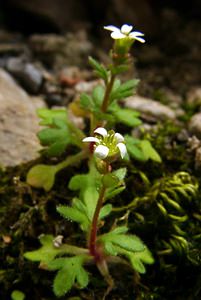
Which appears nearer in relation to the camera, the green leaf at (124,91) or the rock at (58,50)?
the green leaf at (124,91)

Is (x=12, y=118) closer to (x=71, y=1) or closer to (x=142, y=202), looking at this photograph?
(x=142, y=202)

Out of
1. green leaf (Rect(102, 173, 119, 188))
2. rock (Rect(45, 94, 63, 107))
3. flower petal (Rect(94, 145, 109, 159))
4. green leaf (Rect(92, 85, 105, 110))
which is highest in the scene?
rock (Rect(45, 94, 63, 107))

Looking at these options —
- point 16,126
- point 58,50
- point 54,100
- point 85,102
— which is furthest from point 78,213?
point 58,50

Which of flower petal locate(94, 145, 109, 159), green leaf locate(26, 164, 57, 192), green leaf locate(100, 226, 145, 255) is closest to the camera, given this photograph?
flower petal locate(94, 145, 109, 159)

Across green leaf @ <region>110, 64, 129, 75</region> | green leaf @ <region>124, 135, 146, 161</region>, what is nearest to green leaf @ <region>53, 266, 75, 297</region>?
green leaf @ <region>124, 135, 146, 161</region>

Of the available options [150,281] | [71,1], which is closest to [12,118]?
[150,281]

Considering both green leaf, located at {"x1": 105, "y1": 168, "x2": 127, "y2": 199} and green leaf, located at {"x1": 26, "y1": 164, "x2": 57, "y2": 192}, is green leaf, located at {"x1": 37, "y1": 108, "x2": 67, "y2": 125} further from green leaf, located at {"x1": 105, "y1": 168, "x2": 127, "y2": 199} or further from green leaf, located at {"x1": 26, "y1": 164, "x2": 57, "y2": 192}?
green leaf, located at {"x1": 105, "y1": 168, "x2": 127, "y2": 199}

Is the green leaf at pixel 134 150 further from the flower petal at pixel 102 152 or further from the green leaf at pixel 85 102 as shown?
the flower petal at pixel 102 152

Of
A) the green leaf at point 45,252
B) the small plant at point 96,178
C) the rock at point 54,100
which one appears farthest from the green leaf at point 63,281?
the rock at point 54,100
